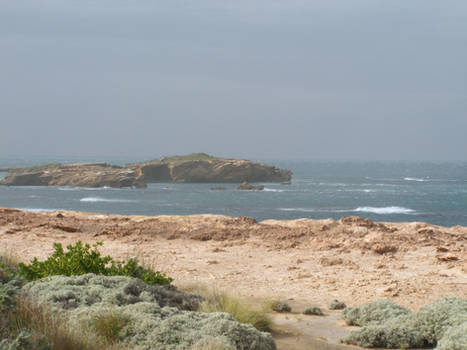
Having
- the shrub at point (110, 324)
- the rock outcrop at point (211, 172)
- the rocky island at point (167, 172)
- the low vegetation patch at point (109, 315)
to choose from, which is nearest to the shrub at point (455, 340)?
the low vegetation patch at point (109, 315)

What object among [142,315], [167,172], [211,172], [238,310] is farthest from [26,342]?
[167,172]

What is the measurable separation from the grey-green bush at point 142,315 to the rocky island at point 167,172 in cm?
11371

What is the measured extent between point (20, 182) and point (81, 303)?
123921mm

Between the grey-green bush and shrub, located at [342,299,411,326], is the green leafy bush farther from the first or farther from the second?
shrub, located at [342,299,411,326]

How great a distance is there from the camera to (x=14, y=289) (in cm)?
614

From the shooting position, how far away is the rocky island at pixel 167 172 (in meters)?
123

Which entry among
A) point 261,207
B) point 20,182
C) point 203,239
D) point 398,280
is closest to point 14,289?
point 398,280

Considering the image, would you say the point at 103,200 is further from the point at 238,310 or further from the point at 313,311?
the point at 238,310

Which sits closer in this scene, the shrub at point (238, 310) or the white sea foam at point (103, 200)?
the shrub at point (238, 310)

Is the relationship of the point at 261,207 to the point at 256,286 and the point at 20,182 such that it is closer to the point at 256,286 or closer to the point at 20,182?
the point at 256,286

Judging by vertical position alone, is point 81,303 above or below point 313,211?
above

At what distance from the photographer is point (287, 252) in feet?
57.6

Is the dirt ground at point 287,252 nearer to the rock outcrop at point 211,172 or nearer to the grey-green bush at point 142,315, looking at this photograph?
the grey-green bush at point 142,315

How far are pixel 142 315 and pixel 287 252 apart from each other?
10.9 metres
